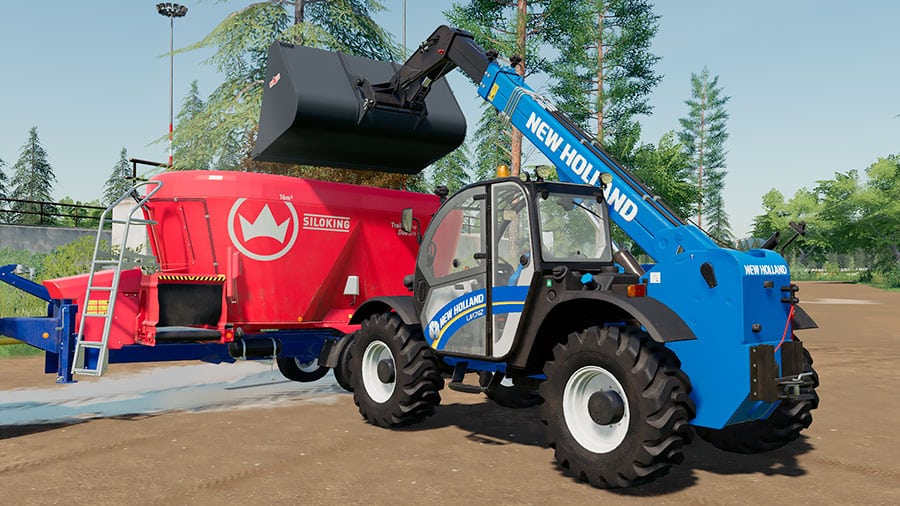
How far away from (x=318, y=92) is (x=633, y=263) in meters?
4.51

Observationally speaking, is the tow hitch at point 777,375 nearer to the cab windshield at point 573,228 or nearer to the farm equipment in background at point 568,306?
the farm equipment in background at point 568,306

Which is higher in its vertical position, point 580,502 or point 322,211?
point 322,211

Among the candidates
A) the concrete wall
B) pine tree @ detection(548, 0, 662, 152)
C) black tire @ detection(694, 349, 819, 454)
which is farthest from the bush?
black tire @ detection(694, 349, 819, 454)

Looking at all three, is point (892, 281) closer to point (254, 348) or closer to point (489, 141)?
point (489, 141)

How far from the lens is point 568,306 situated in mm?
6512

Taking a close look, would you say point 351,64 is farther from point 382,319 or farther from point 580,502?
point 580,502

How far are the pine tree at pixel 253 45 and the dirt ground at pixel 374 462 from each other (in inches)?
Result: 521

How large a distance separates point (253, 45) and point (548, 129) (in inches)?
694

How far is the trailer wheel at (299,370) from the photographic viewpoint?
11.0 meters

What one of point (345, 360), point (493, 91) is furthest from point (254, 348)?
point (493, 91)

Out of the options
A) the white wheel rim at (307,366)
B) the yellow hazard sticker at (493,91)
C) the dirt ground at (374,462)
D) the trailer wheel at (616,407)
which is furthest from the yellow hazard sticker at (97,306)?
the trailer wheel at (616,407)

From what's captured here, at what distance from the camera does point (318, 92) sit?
9.39 meters

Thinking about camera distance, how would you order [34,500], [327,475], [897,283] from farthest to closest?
[897,283] → [327,475] → [34,500]

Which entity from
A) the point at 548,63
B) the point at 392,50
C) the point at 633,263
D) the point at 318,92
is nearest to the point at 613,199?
the point at 633,263
